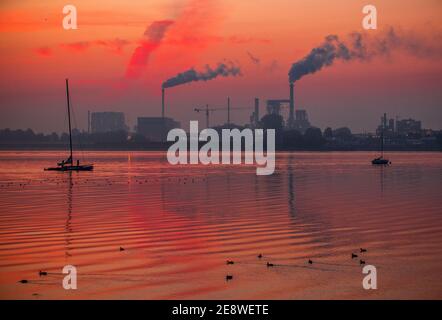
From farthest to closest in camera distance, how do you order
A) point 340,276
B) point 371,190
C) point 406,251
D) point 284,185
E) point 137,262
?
point 284,185, point 371,190, point 406,251, point 137,262, point 340,276

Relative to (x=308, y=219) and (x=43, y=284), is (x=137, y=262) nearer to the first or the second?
(x=43, y=284)

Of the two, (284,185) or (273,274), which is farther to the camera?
(284,185)

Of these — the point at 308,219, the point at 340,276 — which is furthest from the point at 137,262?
the point at 308,219

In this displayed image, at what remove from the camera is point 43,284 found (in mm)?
17844

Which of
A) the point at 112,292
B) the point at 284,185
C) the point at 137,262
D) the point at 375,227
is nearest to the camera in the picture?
the point at 112,292

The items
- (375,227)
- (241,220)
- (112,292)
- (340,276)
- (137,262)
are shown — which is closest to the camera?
(112,292)

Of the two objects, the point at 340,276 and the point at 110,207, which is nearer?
the point at 340,276

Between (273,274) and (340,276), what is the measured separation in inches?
66.3

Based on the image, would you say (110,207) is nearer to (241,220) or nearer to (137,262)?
(241,220)

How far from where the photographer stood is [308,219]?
31375 millimetres
